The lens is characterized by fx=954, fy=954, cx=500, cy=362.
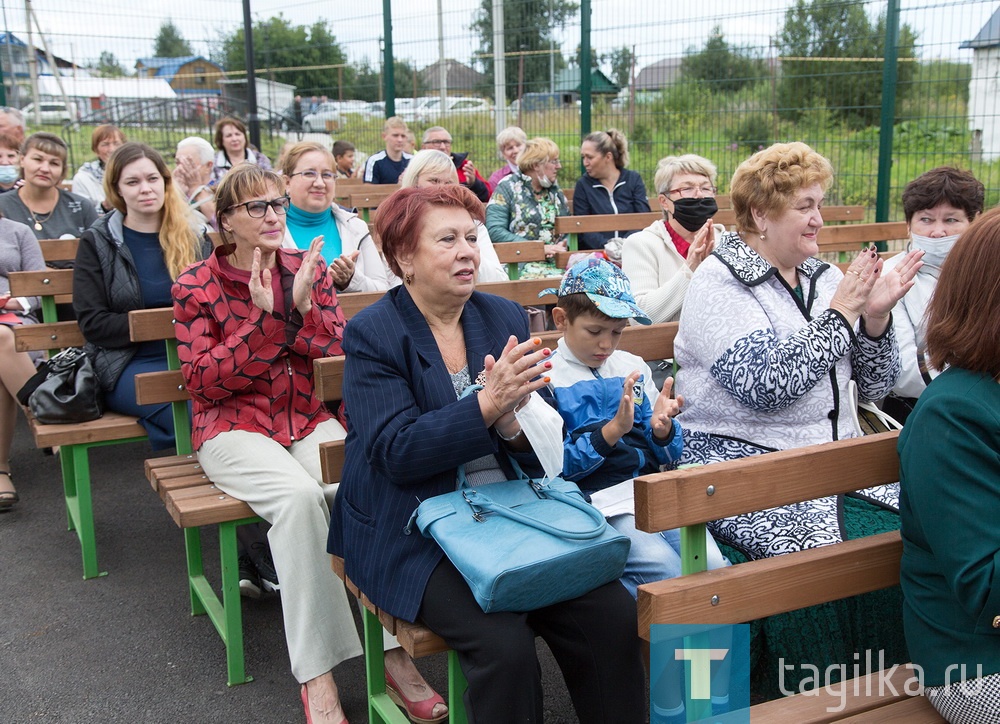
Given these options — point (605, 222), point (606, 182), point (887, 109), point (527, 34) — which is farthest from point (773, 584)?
point (527, 34)

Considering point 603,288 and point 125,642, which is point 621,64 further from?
point 125,642

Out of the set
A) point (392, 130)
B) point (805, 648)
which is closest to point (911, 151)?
point (392, 130)

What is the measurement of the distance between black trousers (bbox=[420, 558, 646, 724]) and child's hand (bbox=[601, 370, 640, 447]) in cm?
46

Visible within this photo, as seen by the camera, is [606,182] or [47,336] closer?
[47,336]

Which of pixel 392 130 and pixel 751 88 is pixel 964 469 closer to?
pixel 751 88

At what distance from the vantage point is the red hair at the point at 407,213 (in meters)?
2.75

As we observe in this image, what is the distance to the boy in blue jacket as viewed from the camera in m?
2.77

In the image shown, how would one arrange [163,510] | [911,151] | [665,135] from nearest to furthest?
[163,510]
[911,151]
[665,135]

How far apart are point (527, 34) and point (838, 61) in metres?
2.99

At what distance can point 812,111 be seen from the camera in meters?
7.78

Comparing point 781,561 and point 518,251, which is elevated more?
point 518,251

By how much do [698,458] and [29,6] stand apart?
8675 millimetres

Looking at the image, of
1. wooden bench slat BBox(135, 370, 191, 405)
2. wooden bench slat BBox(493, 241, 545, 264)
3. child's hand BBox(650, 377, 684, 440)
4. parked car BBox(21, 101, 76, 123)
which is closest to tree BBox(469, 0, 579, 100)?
wooden bench slat BBox(493, 241, 545, 264)

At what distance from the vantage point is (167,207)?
4332 millimetres
